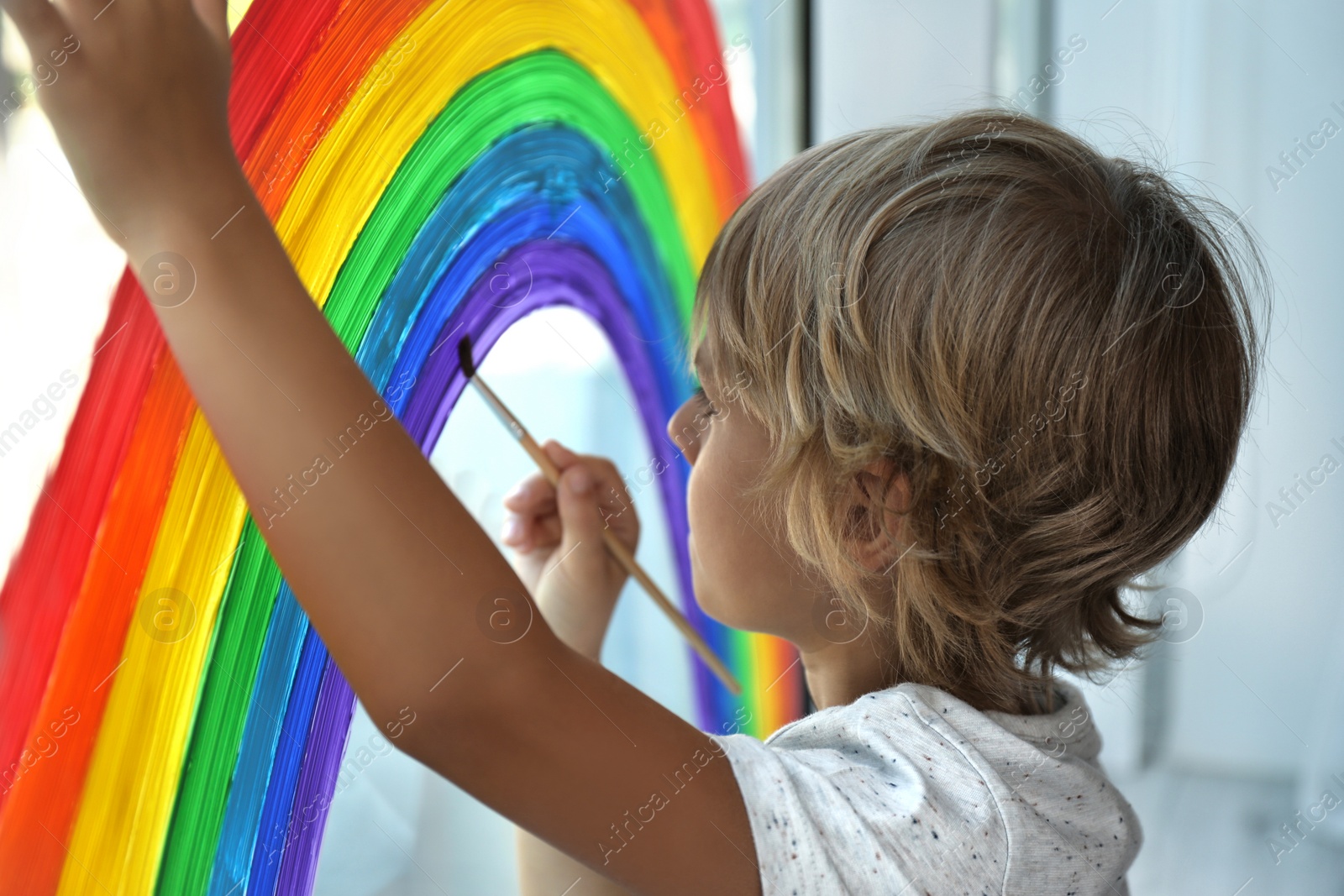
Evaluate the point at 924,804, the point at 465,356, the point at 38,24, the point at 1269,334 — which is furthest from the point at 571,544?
the point at 1269,334

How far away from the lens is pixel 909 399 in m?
0.49

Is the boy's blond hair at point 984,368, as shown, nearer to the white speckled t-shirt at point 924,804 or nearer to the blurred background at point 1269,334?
the white speckled t-shirt at point 924,804

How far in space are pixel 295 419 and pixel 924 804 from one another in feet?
1.04

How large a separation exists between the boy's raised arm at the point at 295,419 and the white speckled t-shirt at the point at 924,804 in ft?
0.40

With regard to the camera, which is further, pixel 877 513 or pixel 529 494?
pixel 529 494

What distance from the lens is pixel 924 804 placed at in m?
0.45

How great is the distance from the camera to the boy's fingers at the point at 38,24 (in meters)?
0.31

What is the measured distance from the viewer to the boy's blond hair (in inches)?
19.3

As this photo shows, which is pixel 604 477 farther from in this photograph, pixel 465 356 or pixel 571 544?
pixel 465 356

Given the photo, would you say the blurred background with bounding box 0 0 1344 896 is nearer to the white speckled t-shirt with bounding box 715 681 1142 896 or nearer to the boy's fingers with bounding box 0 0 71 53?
the white speckled t-shirt with bounding box 715 681 1142 896

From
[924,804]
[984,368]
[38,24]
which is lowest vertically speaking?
[924,804]

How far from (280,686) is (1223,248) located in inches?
22.1

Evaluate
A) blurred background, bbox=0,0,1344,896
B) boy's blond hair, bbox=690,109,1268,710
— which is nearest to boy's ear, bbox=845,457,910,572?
boy's blond hair, bbox=690,109,1268,710

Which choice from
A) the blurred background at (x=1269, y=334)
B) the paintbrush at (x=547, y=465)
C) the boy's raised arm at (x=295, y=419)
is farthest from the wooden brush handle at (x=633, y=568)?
the boy's raised arm at (x=295, y=419)
